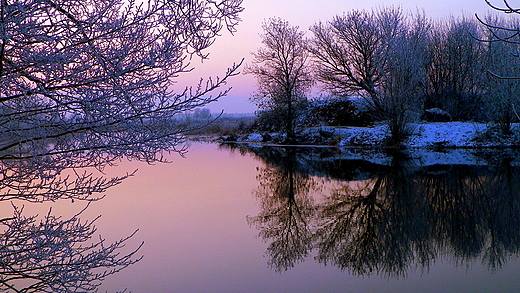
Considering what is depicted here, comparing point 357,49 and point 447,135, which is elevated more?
point 357,49

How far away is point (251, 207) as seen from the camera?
8844mm

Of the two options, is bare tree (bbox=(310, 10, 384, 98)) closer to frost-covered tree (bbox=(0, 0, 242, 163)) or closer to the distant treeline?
the distant treeline

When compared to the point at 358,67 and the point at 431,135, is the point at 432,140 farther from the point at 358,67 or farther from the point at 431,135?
the point at 358,67

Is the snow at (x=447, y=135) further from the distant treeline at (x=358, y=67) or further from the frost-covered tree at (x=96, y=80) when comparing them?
the frost-covered tree at (x=96, y=80)

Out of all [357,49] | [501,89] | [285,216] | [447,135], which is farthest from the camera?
[357,49]

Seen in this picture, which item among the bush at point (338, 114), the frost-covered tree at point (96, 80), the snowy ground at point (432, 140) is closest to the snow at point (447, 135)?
the snowy ground at point (432, 140)

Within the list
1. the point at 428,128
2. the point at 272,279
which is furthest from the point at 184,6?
the point at 428,128

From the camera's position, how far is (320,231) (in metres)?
6.97

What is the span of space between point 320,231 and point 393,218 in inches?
57.7

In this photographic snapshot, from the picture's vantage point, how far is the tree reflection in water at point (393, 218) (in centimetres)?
573

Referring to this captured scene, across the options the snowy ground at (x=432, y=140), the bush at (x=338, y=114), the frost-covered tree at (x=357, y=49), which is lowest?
the snowy ground at (x=432, y=140)

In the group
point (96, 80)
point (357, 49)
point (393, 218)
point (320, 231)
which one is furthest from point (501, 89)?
point (96, 80)

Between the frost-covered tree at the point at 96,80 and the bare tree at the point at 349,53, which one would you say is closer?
the frost-covered tree at the point at 96,80

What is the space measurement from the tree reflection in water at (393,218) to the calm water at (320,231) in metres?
0.02
